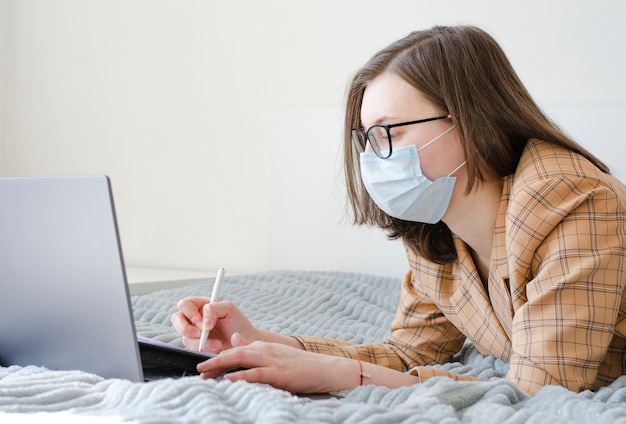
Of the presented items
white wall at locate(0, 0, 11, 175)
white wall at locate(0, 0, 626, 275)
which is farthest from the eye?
white wall at locate(0, 0, 11, 175)

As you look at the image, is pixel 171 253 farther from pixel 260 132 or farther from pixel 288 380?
pixel 288 380

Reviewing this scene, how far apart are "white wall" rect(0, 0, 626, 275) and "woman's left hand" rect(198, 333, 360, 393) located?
52.7 inches

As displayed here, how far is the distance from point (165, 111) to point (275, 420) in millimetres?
2148

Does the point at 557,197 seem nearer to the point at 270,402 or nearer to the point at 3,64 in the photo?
the point at 270,402

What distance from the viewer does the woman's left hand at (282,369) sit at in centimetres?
89

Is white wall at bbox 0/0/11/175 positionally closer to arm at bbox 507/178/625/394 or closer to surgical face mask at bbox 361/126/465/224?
surgical face mask at bbox 361/126/465/224

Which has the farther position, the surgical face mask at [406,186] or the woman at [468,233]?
the surgical face mask at [406,186]

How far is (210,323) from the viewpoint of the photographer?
1.11 metres

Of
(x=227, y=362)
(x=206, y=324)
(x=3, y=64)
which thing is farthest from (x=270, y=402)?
(x=3, y=64)

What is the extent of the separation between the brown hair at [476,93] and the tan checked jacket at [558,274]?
0.10 feet

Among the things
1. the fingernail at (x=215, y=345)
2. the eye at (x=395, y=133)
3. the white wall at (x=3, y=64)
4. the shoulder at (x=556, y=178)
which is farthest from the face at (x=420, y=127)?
the white wall at (x=3, y=64)

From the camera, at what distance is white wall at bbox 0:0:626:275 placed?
2.18 m

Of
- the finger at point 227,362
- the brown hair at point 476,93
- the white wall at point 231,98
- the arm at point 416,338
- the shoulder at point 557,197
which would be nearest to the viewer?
the finger at point 227,362

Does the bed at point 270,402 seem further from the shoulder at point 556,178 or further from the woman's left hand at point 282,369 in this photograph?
the shoulder at point 556,178
